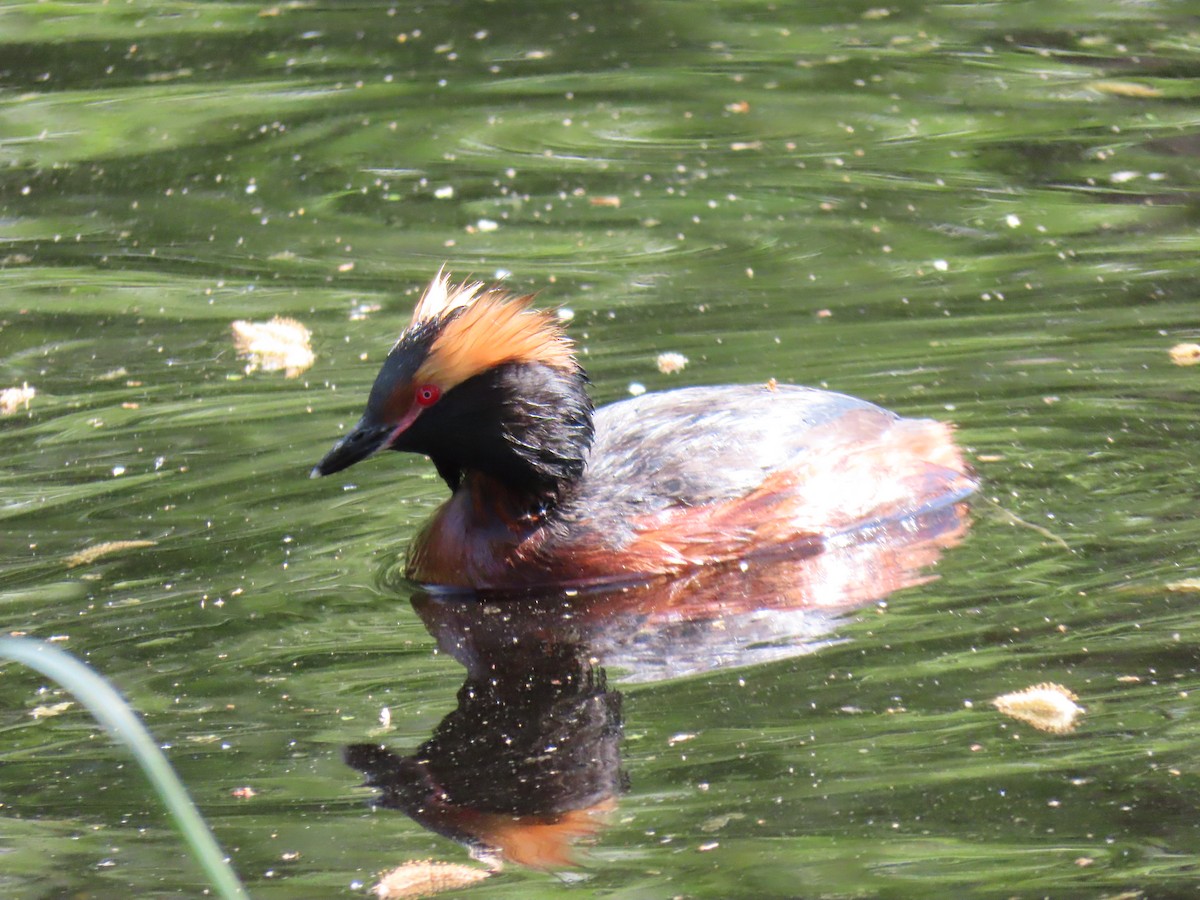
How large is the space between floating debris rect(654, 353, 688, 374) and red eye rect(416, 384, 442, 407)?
2076 mm

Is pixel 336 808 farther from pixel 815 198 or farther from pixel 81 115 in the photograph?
pixel 81 115

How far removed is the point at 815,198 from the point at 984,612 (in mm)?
4946

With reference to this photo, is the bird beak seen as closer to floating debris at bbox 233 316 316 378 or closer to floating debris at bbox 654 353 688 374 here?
floating debris at bbox 654 353 688 374

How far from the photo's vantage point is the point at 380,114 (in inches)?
487

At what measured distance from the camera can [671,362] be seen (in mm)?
8508

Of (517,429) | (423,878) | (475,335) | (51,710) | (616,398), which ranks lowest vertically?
(616,398)

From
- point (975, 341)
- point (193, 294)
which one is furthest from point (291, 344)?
point (975, 341)

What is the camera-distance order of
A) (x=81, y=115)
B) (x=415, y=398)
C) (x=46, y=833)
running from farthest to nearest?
1. (x=81, y=115)
2. (x=415, y=398)
3. (x=46, y=833)

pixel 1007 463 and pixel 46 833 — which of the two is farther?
pixel 1007 463

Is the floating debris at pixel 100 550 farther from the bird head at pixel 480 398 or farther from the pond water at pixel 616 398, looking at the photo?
the bird head at pixel 480 398

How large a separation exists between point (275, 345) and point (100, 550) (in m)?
2.25

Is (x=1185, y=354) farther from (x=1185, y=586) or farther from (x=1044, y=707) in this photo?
(x=1044, y=707)

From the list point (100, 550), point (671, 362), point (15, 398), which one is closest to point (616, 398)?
point (671, 362)

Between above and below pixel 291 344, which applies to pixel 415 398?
above
